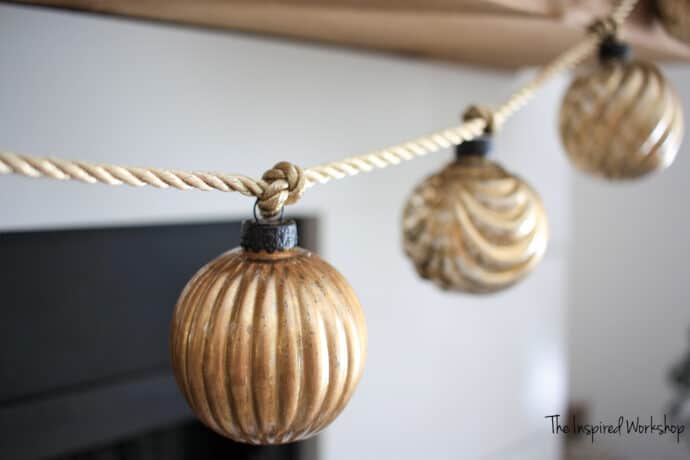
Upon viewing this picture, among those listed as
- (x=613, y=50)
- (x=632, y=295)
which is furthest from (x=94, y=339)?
(x=632, y=295)

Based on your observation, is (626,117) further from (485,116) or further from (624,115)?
(485,116)

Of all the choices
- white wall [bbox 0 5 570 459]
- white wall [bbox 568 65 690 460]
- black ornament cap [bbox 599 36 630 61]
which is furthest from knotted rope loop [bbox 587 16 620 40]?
white wall [bbox 568 65 690 460]

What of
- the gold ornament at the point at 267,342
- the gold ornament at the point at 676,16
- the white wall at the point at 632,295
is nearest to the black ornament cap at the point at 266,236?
the gold ornament at the point at 267,342

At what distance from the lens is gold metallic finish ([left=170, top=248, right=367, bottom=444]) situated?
24 cm

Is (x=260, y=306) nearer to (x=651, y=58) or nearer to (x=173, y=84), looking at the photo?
(x=173, y=84)

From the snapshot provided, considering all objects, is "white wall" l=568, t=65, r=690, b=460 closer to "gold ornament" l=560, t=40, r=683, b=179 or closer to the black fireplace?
"gold ornament" l=560, t=40, r=683, b=179

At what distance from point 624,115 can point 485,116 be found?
18 centimetres

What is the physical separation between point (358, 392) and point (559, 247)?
A: 0.56m

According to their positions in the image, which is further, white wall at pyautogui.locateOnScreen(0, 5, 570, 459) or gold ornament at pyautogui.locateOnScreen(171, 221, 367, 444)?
white wall at pyautogui.locateOnScreen(0, 5, 570, 459)

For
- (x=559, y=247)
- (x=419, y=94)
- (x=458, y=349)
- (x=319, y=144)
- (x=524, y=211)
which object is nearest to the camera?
(x=524, y=211)

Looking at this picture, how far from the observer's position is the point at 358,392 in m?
0.90

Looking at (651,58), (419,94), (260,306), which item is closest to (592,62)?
(651,58)

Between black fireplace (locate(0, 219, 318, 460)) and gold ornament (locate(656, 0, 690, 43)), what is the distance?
536mm

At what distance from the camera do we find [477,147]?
16.2 inches
